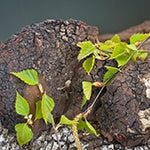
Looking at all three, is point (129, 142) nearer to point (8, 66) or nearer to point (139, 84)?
point (139, 84)

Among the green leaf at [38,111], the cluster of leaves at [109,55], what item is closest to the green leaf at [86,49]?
the cluster of leaves at [109,55]

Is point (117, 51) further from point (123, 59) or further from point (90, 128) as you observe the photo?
point (90, 128)

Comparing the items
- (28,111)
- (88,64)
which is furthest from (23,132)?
(88,64)

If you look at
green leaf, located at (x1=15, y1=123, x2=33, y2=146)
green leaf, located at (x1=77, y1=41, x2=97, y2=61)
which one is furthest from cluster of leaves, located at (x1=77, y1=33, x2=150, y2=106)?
green leaf, located at (x1=15, y1=123, x2=33, y2=146)

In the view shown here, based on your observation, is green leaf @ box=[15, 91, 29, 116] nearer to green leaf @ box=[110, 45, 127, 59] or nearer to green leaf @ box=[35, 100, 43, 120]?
green leaf @ box=[35, 100, 43, 120]

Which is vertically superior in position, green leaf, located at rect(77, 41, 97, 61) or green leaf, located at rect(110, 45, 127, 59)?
green leaf, located at rect(77, 41, 97, 61)

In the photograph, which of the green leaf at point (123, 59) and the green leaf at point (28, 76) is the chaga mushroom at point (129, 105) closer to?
the green leaf at point (123, 59)
